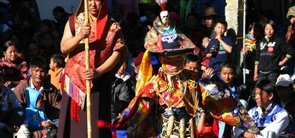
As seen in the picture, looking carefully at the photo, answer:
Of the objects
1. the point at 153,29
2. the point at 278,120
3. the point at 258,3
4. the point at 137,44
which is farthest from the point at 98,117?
the point at 258,3

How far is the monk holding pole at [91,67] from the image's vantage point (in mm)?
9672

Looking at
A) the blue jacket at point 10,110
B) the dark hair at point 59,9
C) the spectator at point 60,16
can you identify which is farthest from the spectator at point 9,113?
the dark hair at point 59,9

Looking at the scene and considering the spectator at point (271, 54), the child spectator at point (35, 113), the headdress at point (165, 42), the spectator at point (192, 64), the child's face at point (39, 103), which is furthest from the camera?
the spectator at point (271, 54)

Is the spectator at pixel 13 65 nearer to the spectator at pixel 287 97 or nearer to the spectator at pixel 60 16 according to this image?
the spectator at pixel 60 16

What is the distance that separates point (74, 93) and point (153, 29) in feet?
3.30

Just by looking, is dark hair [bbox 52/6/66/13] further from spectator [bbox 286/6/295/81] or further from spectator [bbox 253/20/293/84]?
spectator [bbox 286/6/295/81]

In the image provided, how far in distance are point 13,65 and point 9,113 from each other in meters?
2.00

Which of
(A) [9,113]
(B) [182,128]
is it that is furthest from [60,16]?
(B) [182,128]

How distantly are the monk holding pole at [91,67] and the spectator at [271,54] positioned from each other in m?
5.57

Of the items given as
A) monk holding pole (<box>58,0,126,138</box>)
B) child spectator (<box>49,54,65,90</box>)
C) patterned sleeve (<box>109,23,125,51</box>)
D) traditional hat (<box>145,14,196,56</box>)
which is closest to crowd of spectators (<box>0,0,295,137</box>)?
child spectator (<box>49,54,65,90</box>)

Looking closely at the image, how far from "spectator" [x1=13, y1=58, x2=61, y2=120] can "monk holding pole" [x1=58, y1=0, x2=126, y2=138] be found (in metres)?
2.30

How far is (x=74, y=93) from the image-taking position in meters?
9.78

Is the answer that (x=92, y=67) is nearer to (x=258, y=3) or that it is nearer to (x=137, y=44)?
(x=137, y=44)

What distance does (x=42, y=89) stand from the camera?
1225 centimetres
